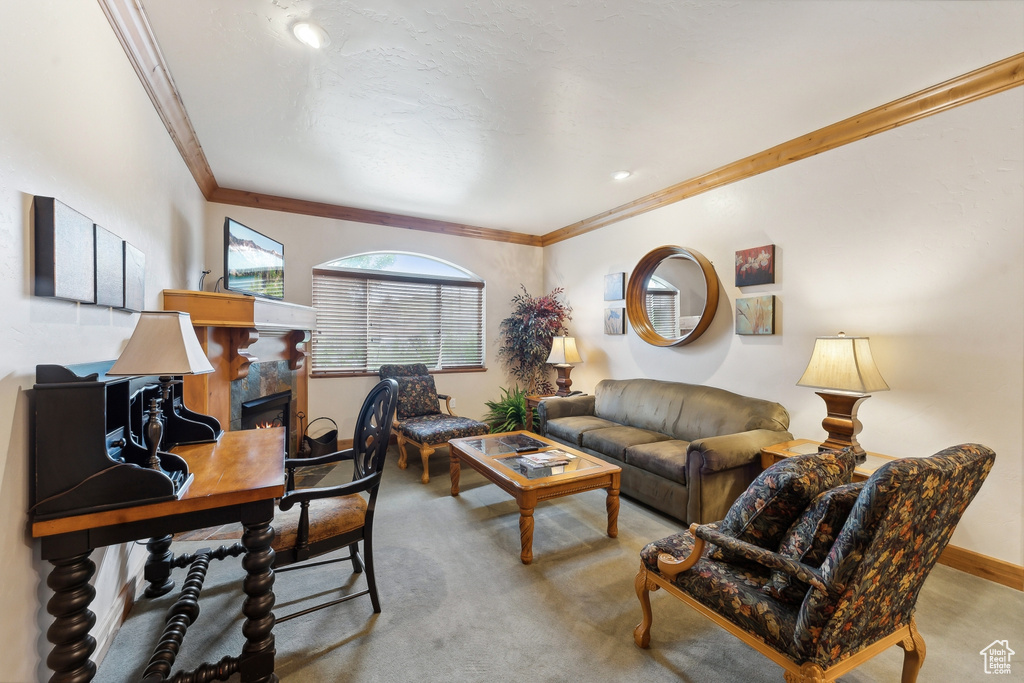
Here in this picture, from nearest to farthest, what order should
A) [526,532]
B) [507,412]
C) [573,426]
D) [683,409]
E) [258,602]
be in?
1. [258,602]
2. [526,532]
3. [683,409]
4. [573,426]
5. [507,412]

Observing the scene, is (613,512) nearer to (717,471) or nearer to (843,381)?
(717,471)

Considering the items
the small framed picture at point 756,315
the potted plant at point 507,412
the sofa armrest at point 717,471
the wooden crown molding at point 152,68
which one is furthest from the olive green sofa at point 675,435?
the wooden crown molding at point 152,68

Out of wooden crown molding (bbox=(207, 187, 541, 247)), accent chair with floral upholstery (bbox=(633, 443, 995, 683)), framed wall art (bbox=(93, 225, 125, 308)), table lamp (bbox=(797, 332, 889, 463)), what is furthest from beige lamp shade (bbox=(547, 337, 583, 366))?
framed wall art (bbox=(93, 225, 125, 308))

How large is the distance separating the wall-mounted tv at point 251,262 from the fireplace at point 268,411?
906mm

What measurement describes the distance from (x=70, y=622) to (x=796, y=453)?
130 inches

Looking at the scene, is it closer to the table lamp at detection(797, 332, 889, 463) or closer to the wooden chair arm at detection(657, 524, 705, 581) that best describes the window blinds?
the table lamp at detection(797, 332, 889, 463)

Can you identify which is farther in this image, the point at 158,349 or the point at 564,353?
the point at 564,353

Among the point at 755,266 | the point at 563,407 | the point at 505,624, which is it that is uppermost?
the point at 755,266

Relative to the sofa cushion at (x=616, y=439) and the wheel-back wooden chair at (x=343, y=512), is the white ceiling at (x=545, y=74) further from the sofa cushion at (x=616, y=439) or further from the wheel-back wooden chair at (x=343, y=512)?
the sofa cushion at (x=616, y=439)

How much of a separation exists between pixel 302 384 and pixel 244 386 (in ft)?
3.47

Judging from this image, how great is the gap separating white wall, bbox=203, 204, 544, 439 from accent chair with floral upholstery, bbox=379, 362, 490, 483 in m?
0.40

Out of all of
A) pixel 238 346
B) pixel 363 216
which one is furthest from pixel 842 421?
pixel 363 216

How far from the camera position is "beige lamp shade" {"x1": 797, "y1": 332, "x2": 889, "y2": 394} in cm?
238

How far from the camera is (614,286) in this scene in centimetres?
460
